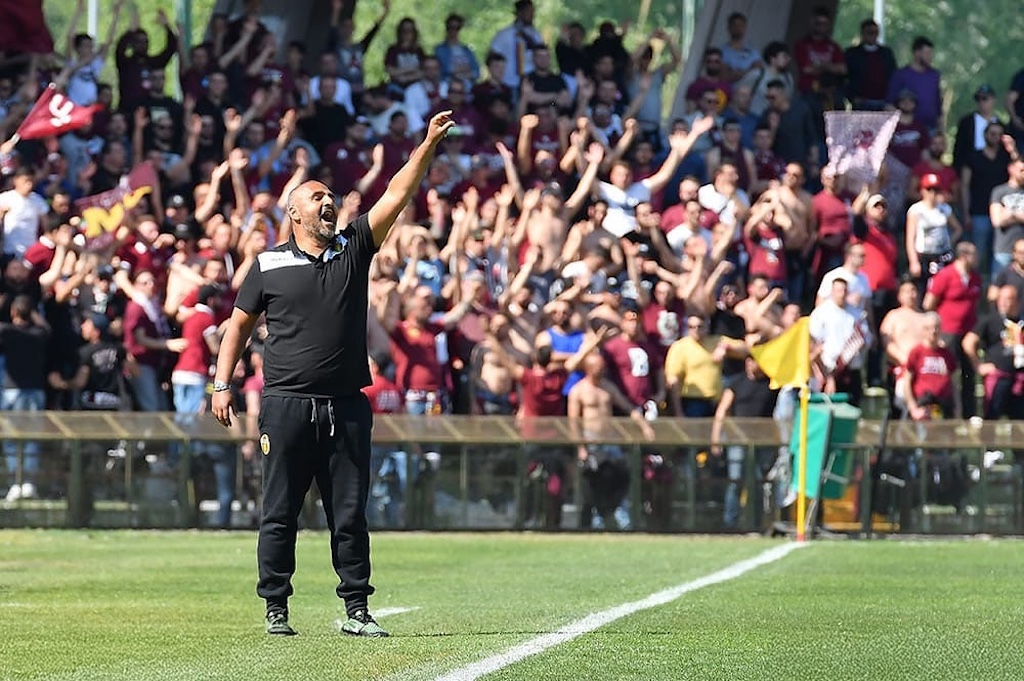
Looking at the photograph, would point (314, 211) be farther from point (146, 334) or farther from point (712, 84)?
point (712, 84)

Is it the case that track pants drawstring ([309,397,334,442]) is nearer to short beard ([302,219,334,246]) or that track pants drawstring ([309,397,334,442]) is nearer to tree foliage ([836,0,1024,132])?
short beard ([302,219,334,246])

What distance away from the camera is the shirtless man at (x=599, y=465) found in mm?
22266

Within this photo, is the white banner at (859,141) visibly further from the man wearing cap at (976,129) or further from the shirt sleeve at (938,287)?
the man wearing cap at (976,129)

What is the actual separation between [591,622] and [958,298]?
13.5 m

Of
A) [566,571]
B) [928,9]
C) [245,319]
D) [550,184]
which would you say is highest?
[928,9]

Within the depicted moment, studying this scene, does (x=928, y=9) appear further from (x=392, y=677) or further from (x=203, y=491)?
(x=392, y=677)

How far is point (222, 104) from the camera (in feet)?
85.8

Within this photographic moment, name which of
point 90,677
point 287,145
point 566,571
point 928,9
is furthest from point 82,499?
point 928,9

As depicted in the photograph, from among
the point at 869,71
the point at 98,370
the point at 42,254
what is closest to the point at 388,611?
the point at 98,370

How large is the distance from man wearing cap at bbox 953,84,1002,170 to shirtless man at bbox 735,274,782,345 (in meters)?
4.67

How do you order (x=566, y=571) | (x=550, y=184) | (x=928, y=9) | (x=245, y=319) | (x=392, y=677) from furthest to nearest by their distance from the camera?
(x=928, y=9) < (x=550, y=184) < (x=566, y=571) < (x=245, y=319) < (x=392, y=677)

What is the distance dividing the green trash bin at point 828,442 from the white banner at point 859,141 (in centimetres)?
394

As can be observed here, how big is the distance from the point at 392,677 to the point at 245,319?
2.43m

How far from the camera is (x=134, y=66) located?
26047 millimetres
